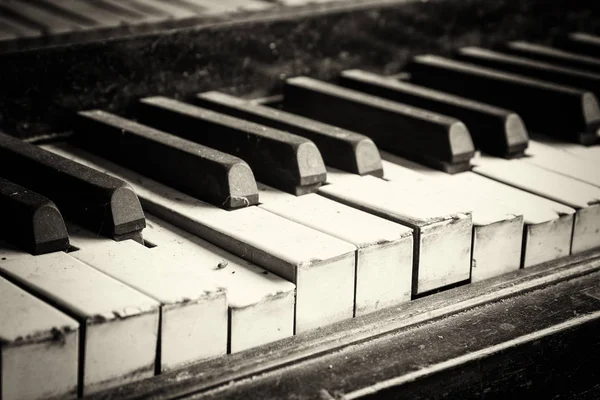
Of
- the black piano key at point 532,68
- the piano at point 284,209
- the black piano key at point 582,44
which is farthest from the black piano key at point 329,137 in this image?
the black piano key at point 582,44

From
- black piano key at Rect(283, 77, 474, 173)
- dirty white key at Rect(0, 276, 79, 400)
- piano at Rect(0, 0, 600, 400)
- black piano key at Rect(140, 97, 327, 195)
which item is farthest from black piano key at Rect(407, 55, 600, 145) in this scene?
dirty white key at Rect(0, 276, 79, 400)

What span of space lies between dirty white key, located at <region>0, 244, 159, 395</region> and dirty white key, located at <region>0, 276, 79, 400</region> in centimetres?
2

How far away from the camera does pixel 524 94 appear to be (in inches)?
90.4

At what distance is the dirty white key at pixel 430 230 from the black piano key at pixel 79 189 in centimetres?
38

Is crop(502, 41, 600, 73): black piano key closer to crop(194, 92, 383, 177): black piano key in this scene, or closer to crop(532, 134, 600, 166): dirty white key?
crop(532, 134, 600, 166): dirty white key

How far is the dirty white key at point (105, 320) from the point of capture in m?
1.18

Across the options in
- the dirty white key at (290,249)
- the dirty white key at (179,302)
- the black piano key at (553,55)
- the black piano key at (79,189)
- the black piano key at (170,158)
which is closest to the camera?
the dirty white key at (179,302)

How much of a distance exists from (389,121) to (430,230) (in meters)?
0.58

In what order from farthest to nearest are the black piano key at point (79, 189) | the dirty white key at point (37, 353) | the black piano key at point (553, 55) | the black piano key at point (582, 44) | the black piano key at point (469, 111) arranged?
the black piano key at point (582, 44), the black piano key at point (553, 55), the black piano key at point (469, 111), the black piano key at point (79, 189), the dirty white key at point (37, 353)

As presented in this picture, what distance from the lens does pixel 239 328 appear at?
131cm

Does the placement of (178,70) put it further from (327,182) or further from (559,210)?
(559,210)

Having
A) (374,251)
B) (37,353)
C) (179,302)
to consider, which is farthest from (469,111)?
(37,353)

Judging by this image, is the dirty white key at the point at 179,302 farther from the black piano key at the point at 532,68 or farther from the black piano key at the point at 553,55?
the black piano key at the point at 553,55

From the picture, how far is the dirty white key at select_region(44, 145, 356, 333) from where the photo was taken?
139 cm
